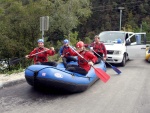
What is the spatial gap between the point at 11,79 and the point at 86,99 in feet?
10.5

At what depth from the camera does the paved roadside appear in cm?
853

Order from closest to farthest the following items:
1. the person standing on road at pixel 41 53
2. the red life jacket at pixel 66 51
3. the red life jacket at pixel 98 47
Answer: the person standing on road at pixel 41 53 → the red life jacket at pixel 66 51 → the red life jacket at pixel 98 47

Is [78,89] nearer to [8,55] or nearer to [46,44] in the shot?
[8,55]

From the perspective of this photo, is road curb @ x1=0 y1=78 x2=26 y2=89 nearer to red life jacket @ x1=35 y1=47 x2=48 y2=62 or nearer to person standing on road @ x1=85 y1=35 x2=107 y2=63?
red life jacket @ x1=35 y1=47 x2=48 y2=62

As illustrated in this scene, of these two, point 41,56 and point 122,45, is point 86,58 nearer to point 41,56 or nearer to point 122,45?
point 41,56

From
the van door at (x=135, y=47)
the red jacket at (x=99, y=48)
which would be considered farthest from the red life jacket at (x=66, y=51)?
the van door at (x=135, y=47)

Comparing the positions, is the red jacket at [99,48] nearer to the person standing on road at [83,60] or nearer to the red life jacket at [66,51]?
the red life jacket at [66,51]

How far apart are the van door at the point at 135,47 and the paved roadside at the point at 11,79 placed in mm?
6163

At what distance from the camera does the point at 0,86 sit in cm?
825

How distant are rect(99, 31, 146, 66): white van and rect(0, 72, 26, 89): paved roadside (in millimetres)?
4704

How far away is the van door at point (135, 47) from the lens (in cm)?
1392

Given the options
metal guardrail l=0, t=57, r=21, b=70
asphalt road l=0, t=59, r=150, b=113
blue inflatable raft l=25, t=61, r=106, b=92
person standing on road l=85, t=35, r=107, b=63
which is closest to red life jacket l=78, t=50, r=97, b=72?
asphalt road l=0, t=59, r=150, b=113

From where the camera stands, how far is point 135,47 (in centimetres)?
1421

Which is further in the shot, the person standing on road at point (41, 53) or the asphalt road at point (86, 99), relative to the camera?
the person standing on road at point (41, 53)
